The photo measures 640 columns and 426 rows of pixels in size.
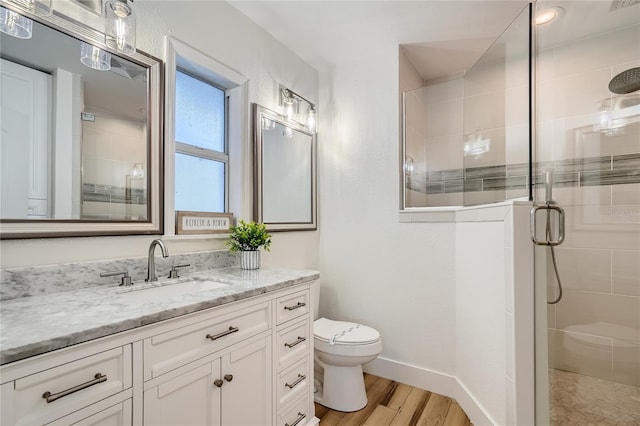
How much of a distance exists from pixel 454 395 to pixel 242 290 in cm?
172

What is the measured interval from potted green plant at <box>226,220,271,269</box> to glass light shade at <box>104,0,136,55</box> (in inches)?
40.5

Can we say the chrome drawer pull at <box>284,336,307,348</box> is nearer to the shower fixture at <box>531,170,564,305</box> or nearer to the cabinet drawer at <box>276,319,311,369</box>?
the cabinet drawer at <box>276,319,311,369</box>

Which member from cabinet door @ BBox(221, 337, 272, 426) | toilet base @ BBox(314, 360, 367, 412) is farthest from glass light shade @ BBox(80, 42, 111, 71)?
toilet base @ BBox(314, 360, 367, 412)

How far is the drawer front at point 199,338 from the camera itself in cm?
100

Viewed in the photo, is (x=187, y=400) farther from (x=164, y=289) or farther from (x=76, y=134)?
(x=76, y=134)

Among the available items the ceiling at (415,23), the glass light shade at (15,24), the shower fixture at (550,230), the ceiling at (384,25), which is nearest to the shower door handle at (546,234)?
the shower fixture at (550,230)

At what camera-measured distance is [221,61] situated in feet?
6.28

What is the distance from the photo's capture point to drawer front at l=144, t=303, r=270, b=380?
100cm

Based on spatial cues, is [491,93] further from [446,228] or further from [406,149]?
[446,228]

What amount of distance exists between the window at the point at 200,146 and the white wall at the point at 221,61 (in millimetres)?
215

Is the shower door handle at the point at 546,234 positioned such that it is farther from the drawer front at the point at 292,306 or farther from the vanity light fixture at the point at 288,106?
the vanity light fixture at the point at 288,106

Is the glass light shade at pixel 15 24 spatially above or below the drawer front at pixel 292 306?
above

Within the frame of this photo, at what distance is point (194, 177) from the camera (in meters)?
1.88

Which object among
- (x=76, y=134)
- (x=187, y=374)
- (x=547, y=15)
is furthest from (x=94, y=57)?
(x=547, y=15)
